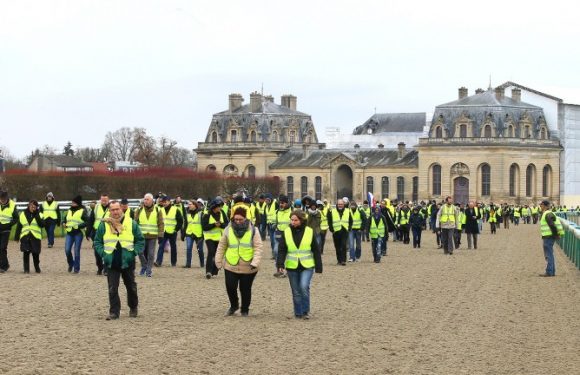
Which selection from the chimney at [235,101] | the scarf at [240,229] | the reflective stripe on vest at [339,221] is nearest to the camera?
the scarf at [240,229]

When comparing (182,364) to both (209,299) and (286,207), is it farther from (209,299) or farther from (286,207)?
(286,207)

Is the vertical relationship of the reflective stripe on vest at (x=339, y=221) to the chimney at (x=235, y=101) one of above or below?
below

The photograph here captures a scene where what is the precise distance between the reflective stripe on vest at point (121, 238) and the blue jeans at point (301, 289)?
2283 millimetres

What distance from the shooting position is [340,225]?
103ft

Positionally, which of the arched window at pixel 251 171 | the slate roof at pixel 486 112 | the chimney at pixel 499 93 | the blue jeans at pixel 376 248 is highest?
the chimney at pixel 499 93

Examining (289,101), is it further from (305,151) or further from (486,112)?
(486,112)

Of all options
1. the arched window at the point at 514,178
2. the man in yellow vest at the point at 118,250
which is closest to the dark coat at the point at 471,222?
the man in yellow vest at the point at 118,250

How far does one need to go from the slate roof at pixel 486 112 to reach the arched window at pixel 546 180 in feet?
10.7

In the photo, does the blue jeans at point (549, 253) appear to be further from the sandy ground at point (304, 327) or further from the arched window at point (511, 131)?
the arched window at point (511, 131)

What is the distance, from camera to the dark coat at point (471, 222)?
42719 mm

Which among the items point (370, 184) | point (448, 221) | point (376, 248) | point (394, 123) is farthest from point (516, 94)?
point (376, 248)

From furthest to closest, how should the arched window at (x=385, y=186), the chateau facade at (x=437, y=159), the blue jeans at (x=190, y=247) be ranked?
the arched window at (x=385, y=186) < the chateau facade at (x=437, y=159) < the blue jeans at (x=190, y=247)

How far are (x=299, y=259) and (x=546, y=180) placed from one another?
325 ft

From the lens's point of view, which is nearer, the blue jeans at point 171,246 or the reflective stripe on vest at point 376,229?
the blue jeans at point 171,246
